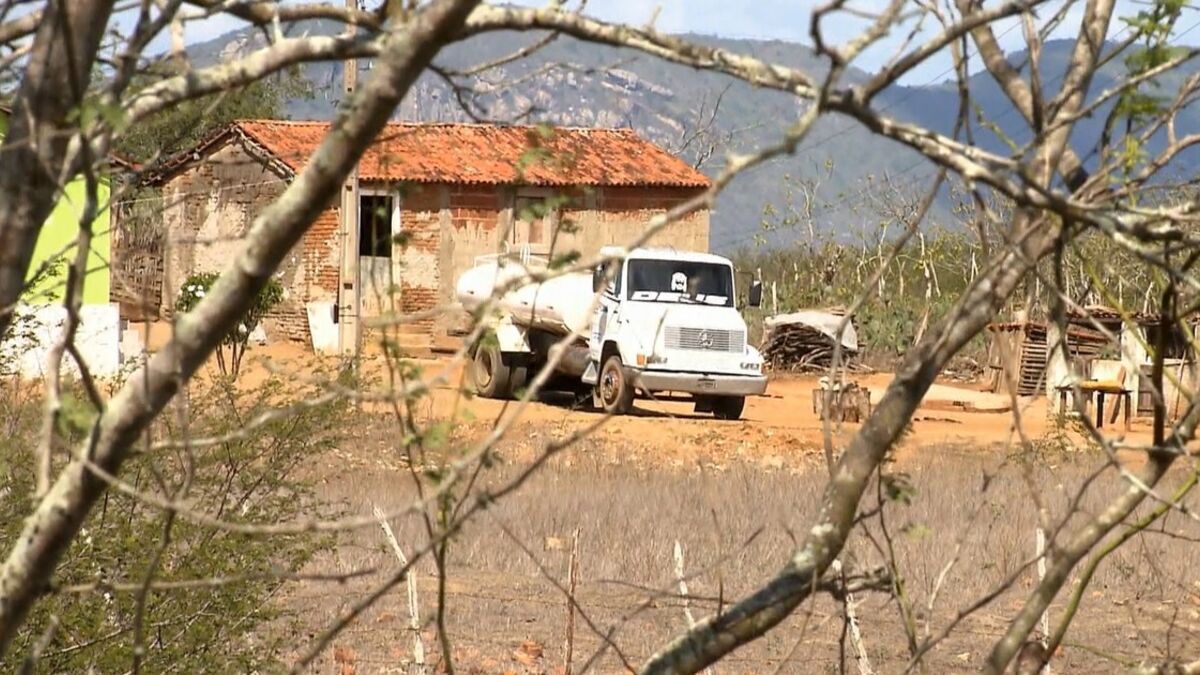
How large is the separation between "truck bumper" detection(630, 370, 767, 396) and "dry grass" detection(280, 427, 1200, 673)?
4712mm

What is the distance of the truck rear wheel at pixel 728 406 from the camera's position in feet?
75.6

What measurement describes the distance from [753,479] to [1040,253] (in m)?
14.2

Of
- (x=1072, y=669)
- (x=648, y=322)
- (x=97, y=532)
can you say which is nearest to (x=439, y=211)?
(x=648, y=322)

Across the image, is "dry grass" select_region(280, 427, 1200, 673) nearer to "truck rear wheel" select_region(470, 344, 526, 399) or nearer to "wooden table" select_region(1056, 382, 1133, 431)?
"wooden table" select_region(1056, 382, 1133, 431)

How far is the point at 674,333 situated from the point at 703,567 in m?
13.3

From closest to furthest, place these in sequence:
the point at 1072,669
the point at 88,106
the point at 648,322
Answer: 1. the point at 88,106
2. the point at 1072,669
3. the point at 648,322

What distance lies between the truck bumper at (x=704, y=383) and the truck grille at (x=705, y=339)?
0.33m

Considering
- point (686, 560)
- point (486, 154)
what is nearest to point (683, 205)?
point (686, 560)

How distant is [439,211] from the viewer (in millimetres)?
32406

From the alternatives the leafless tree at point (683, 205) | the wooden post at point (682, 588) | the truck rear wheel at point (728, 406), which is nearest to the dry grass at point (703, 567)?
the wooden post at point (682, 588)

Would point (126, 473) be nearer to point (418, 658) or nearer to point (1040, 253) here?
point (418, 658)

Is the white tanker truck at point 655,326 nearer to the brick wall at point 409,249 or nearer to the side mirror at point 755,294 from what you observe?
the side mirror at point 755,294

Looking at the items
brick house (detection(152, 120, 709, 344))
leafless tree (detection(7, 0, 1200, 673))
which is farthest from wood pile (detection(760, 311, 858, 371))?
leafless tree (detection(7, 0, 1200, 673))

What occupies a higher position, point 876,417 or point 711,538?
point 876,417
